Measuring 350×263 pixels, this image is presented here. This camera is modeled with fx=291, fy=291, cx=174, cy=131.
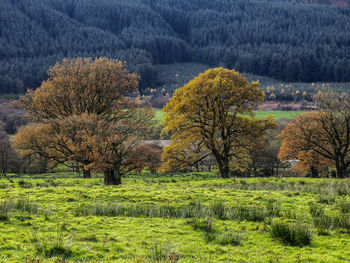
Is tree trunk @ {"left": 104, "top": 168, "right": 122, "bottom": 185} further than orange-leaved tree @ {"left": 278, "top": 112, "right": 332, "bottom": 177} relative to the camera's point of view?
No

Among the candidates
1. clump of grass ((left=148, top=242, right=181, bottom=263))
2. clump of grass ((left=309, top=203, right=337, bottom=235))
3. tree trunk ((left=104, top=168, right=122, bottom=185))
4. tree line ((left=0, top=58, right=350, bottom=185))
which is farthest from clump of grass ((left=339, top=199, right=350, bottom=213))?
tree trunk ((left=104, top=168, right=122, bottom=185))

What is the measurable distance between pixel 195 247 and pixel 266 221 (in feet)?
12.3

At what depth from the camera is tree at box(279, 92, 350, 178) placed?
30.6 meters

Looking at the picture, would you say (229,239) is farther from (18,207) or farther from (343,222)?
(18,207)

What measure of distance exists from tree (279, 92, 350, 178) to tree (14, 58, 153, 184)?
18.4 metres

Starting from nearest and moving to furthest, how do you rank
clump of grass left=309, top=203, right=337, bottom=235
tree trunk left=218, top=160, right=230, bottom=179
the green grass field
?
the green grass field, clump of grass left=309, top=203, right=337, bottom=235, tree trunk left=218, top=160, right=230, bottom=179

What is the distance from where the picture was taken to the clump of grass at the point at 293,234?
755cm

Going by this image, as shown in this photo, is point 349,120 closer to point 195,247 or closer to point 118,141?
point 118,141

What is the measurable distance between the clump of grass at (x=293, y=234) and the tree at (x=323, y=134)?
26.1 metres

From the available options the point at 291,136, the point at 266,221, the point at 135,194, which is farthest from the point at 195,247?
the point at 291,136

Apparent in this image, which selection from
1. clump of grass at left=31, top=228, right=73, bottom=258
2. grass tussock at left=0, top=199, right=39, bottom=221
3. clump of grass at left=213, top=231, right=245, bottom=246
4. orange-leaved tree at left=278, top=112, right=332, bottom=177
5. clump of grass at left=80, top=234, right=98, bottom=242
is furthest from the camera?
orange-leaved tree at left=278, top=112, right=332, bottom=177

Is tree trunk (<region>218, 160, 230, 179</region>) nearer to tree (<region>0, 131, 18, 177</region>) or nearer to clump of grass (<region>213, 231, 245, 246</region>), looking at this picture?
clump of grass (<region>213, 231, 245, 246</region>)

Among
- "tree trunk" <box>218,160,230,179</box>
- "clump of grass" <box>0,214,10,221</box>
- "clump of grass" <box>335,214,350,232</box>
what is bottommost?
"tree trunk" <box>218,160,230,179</box>

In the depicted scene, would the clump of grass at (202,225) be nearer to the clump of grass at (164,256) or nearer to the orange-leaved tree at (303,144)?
the clump of grass at (164,256)
